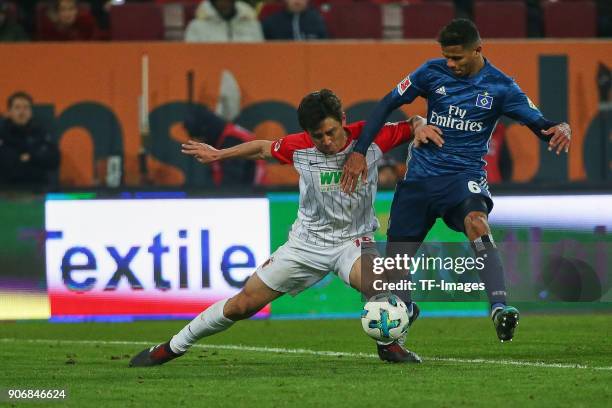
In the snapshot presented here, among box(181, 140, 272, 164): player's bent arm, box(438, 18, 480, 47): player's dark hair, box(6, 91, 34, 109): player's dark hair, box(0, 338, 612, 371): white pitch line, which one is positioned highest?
box(438, 18, 480, 47): player's dark hair

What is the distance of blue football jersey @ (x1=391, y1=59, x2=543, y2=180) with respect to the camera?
8039 mm

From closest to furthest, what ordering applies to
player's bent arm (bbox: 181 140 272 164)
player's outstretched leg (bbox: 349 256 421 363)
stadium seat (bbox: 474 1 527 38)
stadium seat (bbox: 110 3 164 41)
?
player's outstretched leg (bbox: 349 256 421 363), player's bent arm (bbox: 181 140 272 164), stadium seat (bbox: 110 3 164 41), stadium seat (bbox: 474 1 527 38)

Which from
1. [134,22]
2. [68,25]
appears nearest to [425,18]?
[134,22]

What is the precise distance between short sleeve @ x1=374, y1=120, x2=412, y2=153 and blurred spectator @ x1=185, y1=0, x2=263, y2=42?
21.5ft

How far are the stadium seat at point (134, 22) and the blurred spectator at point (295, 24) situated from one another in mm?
1312

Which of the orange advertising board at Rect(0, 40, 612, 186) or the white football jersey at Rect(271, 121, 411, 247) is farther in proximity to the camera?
the orange advertising board at Rect(0, 40, 612, 186)

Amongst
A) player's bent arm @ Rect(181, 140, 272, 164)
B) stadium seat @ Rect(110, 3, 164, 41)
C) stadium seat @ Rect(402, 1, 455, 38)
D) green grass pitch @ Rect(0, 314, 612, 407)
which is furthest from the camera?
stadium seat @ Rect(402, 1, 455, 38)

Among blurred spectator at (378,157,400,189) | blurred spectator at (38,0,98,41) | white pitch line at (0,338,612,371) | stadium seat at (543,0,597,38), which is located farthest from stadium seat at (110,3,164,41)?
white pitch line at (0,338,612,371)

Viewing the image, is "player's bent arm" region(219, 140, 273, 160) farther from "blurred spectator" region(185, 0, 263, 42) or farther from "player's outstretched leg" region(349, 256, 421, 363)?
"blurred spectator" region(185, 0, 263, 42)

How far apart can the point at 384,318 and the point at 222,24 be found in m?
7.39

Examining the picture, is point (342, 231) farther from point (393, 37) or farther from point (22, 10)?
point (22, 10)

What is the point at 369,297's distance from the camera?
788 cm

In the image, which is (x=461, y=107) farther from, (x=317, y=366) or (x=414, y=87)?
(x=317, y=366)

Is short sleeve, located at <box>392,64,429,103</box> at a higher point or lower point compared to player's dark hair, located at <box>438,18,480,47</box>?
lower
